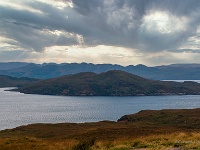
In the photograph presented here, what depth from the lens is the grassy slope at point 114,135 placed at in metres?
29.0

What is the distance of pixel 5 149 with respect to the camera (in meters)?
29.5

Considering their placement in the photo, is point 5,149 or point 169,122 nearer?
point 5,149

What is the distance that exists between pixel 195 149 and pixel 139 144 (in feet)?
22.4

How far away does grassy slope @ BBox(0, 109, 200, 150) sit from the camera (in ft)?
95.1

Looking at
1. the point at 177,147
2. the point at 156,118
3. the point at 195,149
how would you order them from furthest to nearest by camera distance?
the point at 156,118 < the point at 177,147 < the point at 195,149

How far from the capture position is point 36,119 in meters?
195

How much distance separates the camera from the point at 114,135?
53594 millimetres

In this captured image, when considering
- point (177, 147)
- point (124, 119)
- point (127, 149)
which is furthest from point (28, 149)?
point (124, 119)

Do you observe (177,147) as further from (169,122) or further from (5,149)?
(169,122)

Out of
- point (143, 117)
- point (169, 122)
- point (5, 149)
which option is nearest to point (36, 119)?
point (143, 117)

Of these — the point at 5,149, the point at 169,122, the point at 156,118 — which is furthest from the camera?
the point at 156,118

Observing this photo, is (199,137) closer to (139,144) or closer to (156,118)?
(139,144)

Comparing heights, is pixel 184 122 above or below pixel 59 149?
below

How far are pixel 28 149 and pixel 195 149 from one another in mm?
16220
